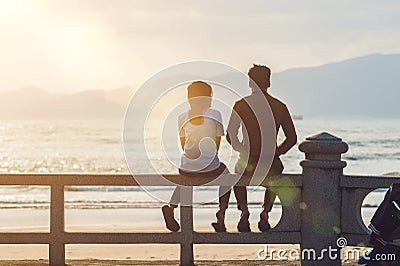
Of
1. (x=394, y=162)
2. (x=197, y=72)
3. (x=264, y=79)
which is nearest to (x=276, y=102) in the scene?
(x=264, y=79)

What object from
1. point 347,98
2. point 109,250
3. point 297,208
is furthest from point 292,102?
point 297,208

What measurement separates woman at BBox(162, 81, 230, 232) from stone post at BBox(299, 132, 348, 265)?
89cm

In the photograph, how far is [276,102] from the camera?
7543 millimetres

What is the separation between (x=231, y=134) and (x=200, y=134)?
33 cm

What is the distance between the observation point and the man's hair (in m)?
7.54

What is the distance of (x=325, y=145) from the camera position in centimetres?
763

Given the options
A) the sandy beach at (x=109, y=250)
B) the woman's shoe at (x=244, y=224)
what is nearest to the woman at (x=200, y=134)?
the woman's shoe at (x=244, y=224)

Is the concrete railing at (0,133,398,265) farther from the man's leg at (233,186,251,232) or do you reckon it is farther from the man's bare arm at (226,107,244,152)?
the man's bare arm at (226,107,244,152)

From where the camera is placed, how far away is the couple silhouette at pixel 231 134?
7523 mm

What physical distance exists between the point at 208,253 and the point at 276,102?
6.00m

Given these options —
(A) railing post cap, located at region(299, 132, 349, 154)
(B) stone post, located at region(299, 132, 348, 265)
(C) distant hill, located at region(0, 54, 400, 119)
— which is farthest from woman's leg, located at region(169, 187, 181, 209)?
(C) distant hill, located at region(0, 54, 400, 119)

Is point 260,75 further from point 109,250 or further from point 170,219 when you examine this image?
point 109,250

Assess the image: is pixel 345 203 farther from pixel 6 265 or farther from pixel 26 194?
pixel 26 194

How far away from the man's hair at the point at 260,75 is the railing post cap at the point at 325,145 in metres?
0.74
